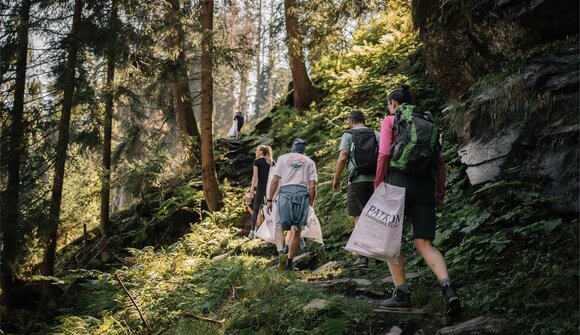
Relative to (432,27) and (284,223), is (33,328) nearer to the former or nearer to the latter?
(284,223)

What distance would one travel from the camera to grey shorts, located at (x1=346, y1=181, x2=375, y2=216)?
660 centimetres

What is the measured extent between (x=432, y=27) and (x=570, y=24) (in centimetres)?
290

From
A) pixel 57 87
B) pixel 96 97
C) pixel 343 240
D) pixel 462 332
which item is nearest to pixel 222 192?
pixel 96 97

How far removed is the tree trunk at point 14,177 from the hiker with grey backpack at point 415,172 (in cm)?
951

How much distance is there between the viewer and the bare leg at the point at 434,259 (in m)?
4.25

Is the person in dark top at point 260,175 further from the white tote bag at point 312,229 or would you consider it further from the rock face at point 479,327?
the rock face at point 479,327

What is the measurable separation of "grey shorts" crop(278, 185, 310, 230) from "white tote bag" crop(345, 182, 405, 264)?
2511 mm

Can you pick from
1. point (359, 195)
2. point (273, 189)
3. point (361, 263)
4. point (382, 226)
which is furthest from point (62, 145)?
point (382, 226)

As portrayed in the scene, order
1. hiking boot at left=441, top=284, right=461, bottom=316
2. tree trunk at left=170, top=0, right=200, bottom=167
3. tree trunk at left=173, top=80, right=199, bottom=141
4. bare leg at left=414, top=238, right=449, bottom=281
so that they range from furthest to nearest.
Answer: tree trunk at left=173, top=80, right=199, bottom=141 → tree trunk at left=170, top=0, right=200, bottom=167 → bare leg at left=414, top=238, right=449, bottom=281 → hiking boot at left=441, top=284, right=461, bottom=316

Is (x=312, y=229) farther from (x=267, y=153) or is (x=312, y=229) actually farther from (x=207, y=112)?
(x=207, y=112)

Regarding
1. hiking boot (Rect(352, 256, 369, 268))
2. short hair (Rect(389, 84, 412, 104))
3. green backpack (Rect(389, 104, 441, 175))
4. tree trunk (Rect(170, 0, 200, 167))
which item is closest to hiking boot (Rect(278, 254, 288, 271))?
hiking boot (Rect(352, 256, 369, 268))

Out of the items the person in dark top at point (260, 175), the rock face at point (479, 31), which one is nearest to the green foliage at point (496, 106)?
the rock face at point (479, 31)

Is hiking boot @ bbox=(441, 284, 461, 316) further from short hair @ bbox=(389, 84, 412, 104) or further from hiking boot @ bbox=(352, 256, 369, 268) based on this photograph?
hiking boot @ bbox=(352, 256, 369, 268)

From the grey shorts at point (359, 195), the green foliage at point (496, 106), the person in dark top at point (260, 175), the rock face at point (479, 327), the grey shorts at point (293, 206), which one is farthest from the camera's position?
the person in dark top at point (260, 175)
